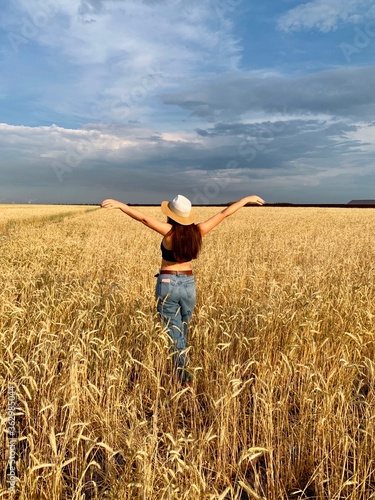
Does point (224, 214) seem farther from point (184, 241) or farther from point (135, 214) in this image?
point (135, 214)

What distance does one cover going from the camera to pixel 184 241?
3.71 m

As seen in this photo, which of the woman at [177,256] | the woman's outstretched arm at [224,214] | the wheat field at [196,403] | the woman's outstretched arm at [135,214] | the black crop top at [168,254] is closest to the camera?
the wheat field at [196,403]

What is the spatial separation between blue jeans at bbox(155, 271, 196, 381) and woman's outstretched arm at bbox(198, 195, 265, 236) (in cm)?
55

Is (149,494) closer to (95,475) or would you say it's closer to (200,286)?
(95,475)

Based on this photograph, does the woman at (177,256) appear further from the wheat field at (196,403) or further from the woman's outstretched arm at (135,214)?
the wheat field at (196,403)

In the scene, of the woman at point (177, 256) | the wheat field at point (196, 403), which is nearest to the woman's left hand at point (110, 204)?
the woman at point (177, 256)

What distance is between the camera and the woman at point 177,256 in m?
3.68

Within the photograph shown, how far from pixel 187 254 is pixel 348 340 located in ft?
7.16

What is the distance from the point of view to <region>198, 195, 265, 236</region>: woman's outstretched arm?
3.95 m

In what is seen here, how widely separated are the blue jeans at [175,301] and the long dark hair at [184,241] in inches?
9.9

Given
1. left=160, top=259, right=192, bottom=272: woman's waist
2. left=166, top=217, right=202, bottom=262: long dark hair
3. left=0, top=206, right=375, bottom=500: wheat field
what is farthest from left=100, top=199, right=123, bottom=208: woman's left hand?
left=0, top=206, right=375, bottom=500: wheat field

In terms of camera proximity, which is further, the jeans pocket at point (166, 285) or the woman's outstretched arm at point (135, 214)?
the jeans pocket at point (166, 285)

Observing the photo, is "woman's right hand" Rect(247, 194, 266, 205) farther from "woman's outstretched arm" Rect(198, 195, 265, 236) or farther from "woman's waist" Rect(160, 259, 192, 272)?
"woman's waist" Rect(160, 259, 192, 272)

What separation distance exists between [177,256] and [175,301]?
0.51m
